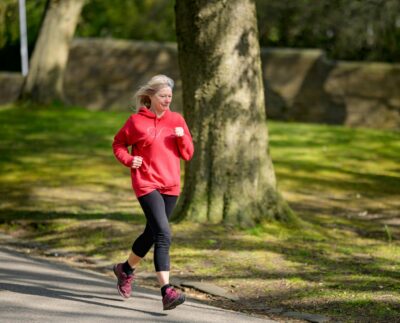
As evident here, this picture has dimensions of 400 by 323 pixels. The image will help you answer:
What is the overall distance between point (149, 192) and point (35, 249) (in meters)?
3.55

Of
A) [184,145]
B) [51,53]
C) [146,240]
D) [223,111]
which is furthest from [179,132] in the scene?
[51,53]

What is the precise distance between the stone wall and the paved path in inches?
628

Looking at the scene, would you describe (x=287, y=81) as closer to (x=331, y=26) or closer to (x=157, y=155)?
(x=331, y=26)

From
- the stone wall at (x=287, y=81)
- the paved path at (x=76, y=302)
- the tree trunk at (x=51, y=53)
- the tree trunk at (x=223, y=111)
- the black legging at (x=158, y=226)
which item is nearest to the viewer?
the paved path at (x=76, y=302)

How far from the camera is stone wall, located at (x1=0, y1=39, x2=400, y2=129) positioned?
80.2 ft

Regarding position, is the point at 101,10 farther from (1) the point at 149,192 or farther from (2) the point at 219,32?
(1) the point at 149,192

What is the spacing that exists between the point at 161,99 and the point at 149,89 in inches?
5.2

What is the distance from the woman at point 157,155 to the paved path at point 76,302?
13.4 inches

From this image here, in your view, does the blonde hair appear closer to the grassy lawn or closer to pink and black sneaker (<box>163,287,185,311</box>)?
pink and black sneaker (<box>163,287,185,311</box>)

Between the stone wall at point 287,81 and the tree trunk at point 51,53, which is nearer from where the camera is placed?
the tree trunk at point 51,53

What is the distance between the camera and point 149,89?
790 centimetres

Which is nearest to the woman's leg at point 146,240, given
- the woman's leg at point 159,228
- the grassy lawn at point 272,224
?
the woman's leg at point 159,228

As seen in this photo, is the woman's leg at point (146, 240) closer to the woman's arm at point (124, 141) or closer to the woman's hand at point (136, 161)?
the woman's hand at point (136, 161)

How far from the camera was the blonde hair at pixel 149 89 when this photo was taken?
7883 millimetres
